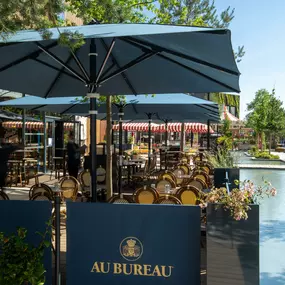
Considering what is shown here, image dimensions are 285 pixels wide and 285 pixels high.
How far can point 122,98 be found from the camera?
9109 mm

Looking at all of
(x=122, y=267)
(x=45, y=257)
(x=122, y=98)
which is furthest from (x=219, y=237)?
(x=122, y=98)

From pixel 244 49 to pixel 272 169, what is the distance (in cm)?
921

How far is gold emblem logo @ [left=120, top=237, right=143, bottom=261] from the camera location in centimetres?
324

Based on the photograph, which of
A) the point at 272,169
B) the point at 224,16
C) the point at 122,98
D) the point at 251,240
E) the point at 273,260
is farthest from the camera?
the point at 224,16

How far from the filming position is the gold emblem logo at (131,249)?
3236mm

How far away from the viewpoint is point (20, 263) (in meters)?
2.95

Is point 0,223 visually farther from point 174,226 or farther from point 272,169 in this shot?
point 272,169

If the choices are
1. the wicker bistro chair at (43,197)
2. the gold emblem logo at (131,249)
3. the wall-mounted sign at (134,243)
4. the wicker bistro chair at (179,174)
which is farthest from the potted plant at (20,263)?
the wicker bistro chair at (179,174)

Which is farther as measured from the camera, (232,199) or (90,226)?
(90,226)

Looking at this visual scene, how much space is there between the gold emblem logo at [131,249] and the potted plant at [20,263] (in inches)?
26.7

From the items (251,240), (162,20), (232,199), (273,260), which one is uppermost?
(162,20)

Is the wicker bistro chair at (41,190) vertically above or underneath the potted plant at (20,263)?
above

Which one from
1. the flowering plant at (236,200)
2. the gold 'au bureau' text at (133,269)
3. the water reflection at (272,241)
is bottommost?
the water reflection at (272,241)

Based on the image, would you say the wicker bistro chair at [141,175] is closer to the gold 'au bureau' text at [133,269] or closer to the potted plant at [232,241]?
the gold 'au bureau' text at [133,269]
